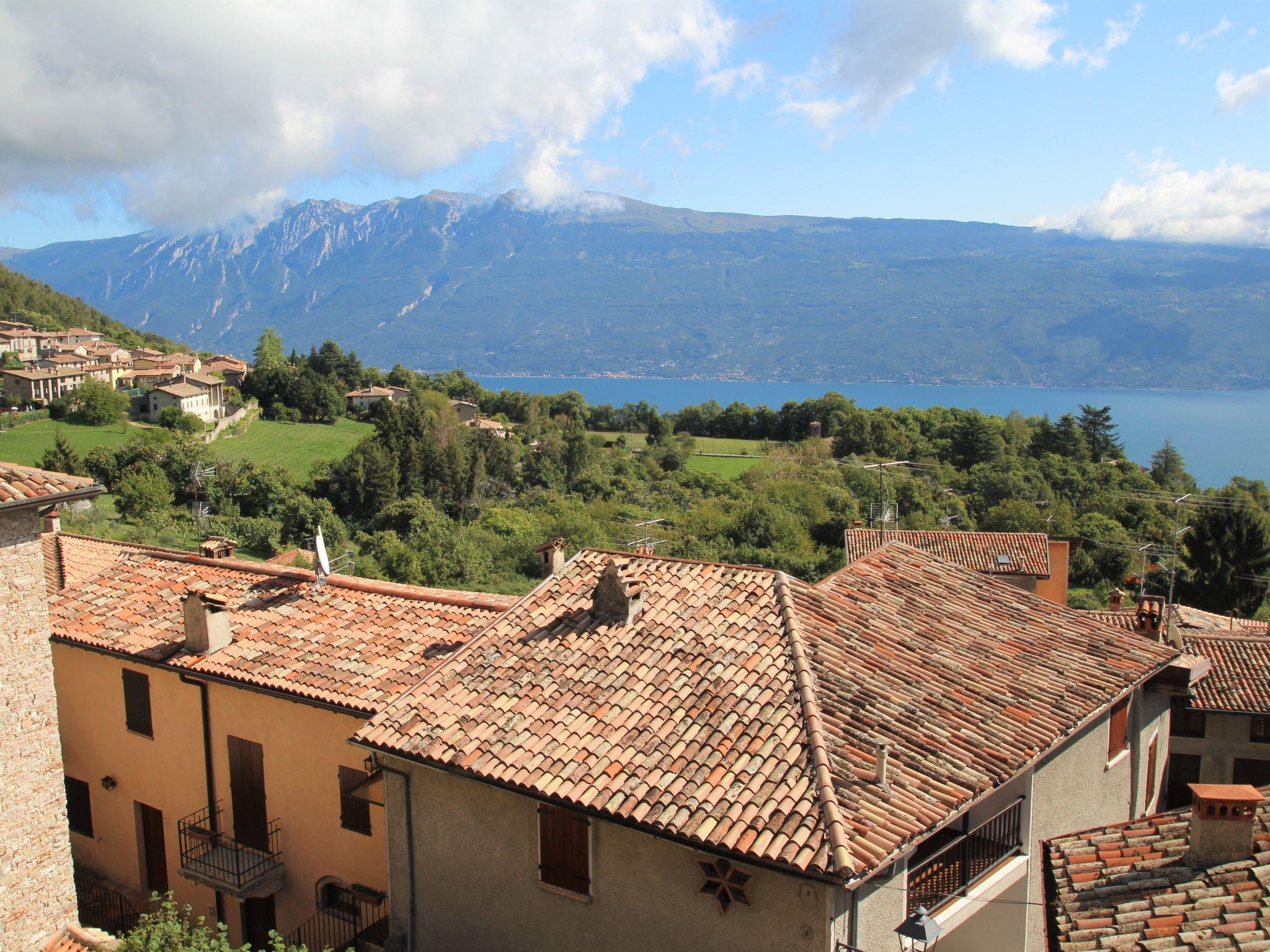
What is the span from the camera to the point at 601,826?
809cm

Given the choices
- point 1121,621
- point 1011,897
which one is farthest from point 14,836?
point 1121,621

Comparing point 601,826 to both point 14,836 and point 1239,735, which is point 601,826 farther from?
point 1239,735

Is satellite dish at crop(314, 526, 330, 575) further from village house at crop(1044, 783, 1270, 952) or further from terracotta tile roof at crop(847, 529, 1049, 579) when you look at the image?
terracotta tile roof at crop(847, 529, 1049, 579)

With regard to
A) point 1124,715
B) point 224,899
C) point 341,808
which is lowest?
point 224,899

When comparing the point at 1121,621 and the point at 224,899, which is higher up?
the point at 1121,621

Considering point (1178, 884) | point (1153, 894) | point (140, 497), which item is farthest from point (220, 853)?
point (140, 497)

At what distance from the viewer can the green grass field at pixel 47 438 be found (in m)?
65.5

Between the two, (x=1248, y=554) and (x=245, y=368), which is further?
(x=245, y=368)

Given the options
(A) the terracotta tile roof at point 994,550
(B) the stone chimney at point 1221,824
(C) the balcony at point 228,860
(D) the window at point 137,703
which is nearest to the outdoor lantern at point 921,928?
(B) the stone chimney at point 1221,824

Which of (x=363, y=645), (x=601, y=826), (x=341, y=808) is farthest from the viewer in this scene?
(x=363, y=645)

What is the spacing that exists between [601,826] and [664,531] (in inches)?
2158

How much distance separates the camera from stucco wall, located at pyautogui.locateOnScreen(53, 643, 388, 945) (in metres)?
11.6

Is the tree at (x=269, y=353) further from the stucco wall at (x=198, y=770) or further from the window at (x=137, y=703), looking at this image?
the window at (x=137, y=703)

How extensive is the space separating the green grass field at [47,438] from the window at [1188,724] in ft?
217
